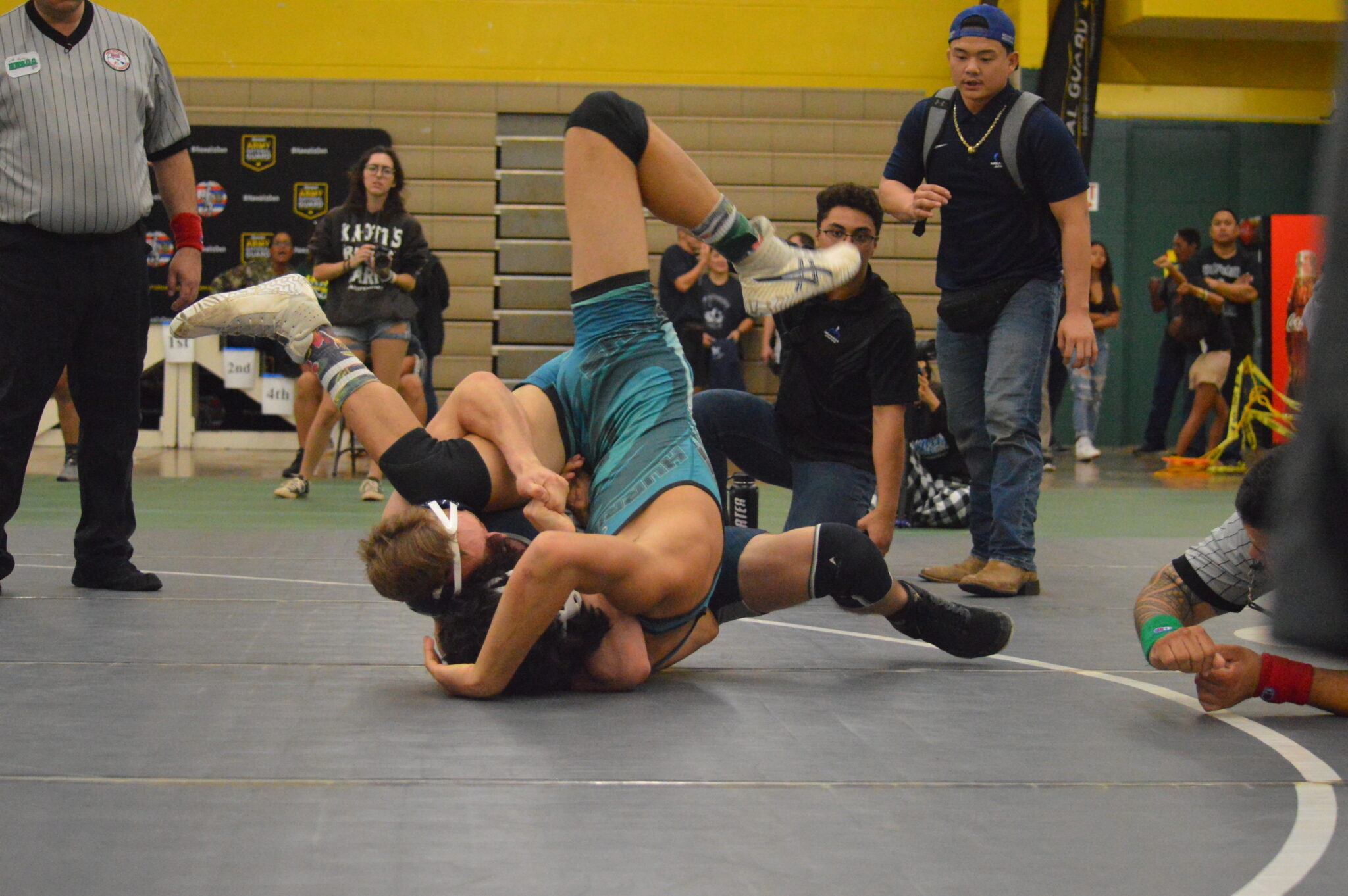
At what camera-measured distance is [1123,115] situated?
1227cm

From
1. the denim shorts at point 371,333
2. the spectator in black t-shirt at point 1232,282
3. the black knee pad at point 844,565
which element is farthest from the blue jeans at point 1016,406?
the spectator in black t-shirt at point 1232,282

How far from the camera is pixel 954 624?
305 cm

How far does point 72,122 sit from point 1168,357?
9281 mm

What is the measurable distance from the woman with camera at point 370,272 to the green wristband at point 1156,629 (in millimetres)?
4613

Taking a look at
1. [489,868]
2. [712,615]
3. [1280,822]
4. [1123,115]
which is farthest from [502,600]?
[1123,115]

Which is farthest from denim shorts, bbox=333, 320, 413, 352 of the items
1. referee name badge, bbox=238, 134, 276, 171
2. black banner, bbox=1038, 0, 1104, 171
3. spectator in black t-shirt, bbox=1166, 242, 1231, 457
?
black banner, bbox=1038, 0, 1104, 171

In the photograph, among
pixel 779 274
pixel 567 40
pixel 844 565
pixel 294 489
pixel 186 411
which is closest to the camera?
pixel 844 565

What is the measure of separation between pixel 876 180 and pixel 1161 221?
2.86 meters

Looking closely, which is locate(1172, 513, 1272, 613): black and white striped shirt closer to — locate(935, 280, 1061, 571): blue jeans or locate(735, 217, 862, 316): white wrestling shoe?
locate(735, 217, 862, 316): white wrestling shoe

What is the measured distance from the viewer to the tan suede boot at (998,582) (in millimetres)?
4047

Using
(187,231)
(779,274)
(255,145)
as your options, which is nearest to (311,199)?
(255,145)

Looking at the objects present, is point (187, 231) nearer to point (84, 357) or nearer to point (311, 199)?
point (84, 357)

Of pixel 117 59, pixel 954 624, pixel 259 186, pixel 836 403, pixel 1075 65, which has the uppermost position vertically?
pixel 1075 65

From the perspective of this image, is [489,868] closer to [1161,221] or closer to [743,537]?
[743,537]
